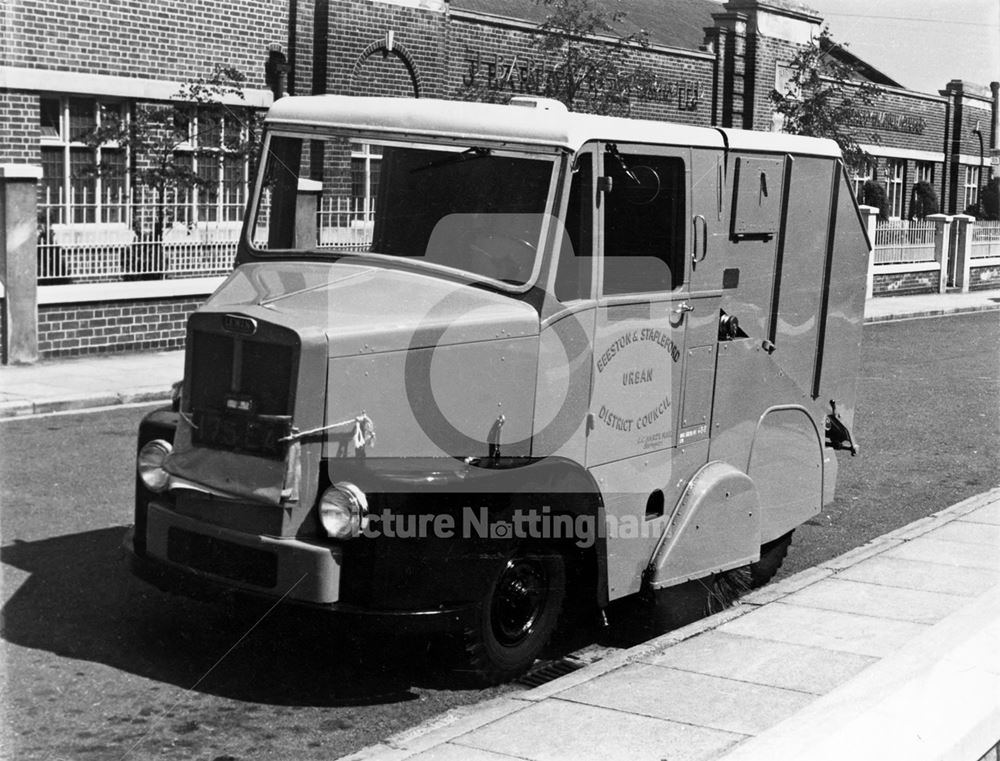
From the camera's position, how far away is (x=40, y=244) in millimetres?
16609

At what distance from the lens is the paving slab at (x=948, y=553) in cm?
879

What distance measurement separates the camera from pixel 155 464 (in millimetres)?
6562

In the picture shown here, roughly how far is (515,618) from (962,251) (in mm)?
31020

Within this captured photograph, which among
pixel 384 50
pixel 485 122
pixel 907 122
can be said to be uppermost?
pixel 907 122

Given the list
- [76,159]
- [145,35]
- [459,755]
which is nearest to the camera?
[459,755]

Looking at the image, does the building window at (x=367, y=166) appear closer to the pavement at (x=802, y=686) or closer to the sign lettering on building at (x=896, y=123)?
the pavement at (x=802, y=686)

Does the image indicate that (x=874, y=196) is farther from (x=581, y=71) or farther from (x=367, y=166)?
(x=367, y=166)

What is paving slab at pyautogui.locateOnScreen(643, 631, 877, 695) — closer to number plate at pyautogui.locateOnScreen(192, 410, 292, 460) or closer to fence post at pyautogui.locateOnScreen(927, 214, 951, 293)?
number plate at pyautogui.locateOnScreen(192, 410, 292, 460)

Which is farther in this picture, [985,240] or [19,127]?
[985,240]

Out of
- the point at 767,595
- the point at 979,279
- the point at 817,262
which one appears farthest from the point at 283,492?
the point at 979,279

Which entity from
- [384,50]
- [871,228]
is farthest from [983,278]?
[384,50]

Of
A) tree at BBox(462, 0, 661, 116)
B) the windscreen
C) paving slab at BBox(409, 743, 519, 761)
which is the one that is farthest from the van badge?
tree at BBox(462, 0, 661, 116)

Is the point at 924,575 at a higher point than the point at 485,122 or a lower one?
lower

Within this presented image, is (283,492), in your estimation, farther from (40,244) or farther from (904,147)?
(904,147)
